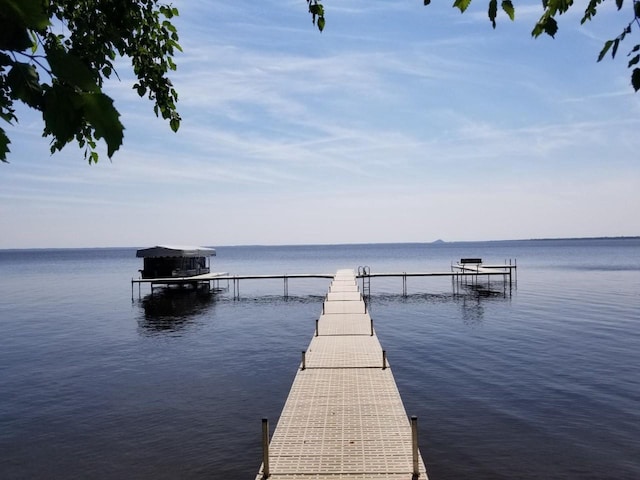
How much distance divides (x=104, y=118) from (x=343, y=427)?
1183 centimetres

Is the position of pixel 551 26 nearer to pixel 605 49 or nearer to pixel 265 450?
pixel 605 49

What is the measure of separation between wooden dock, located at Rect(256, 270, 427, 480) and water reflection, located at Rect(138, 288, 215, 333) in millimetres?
21792

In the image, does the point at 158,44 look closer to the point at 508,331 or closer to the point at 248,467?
the point at 248,467

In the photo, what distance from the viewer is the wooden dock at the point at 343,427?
1002 centimetres

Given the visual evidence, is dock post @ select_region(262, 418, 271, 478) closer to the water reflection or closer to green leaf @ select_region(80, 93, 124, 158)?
green leaf @ select_region(80, 93, 124, 158)

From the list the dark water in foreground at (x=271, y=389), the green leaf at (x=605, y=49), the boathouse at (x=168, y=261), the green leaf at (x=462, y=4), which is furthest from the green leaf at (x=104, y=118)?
the boathouse at (x=168, y=261)

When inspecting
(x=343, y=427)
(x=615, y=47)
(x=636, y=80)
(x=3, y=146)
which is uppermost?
(x=615, y=47)

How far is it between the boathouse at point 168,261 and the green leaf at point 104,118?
188 ft

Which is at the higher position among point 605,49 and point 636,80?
point 605,49

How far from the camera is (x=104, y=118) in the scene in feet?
5.24

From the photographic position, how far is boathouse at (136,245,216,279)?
57.1 meters

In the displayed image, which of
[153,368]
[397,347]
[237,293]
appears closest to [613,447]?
[397,347]

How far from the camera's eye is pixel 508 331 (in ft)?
108

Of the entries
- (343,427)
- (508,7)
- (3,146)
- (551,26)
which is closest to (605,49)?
(551,26)
